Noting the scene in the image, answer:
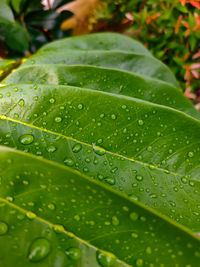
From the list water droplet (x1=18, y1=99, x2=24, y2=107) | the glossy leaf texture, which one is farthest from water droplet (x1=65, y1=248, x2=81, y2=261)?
water droplet (x1=18, y1=99, x2=24, y2=107)

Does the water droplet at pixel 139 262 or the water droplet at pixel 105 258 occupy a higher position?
the water droplet at pixel 105 258

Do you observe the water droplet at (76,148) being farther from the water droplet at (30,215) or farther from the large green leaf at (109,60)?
the large green leaf at (109,60)

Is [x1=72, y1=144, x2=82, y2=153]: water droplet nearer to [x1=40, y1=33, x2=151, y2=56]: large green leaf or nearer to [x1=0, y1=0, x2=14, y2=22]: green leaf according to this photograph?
[x1=40, y1=33, x2=151, y2=56]: large green leaf

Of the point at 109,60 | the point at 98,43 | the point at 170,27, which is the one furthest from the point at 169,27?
the point at 109,60

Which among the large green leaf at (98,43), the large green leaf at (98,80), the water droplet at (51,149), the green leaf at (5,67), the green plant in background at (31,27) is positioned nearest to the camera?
the water droplet at (51,149)

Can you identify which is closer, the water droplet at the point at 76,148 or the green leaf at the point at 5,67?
the water droplet at the point at 76,148

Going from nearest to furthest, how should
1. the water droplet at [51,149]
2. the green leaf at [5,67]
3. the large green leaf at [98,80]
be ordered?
the water droplet at [51,149]
the large green leaf at [98,80]
the green leaf at [5,67]

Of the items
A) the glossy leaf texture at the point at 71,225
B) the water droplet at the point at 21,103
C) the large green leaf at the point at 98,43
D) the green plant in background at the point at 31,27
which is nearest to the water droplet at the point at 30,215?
the glossy leaf texture at the point at 71,225

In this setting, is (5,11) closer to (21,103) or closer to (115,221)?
(21,103)
